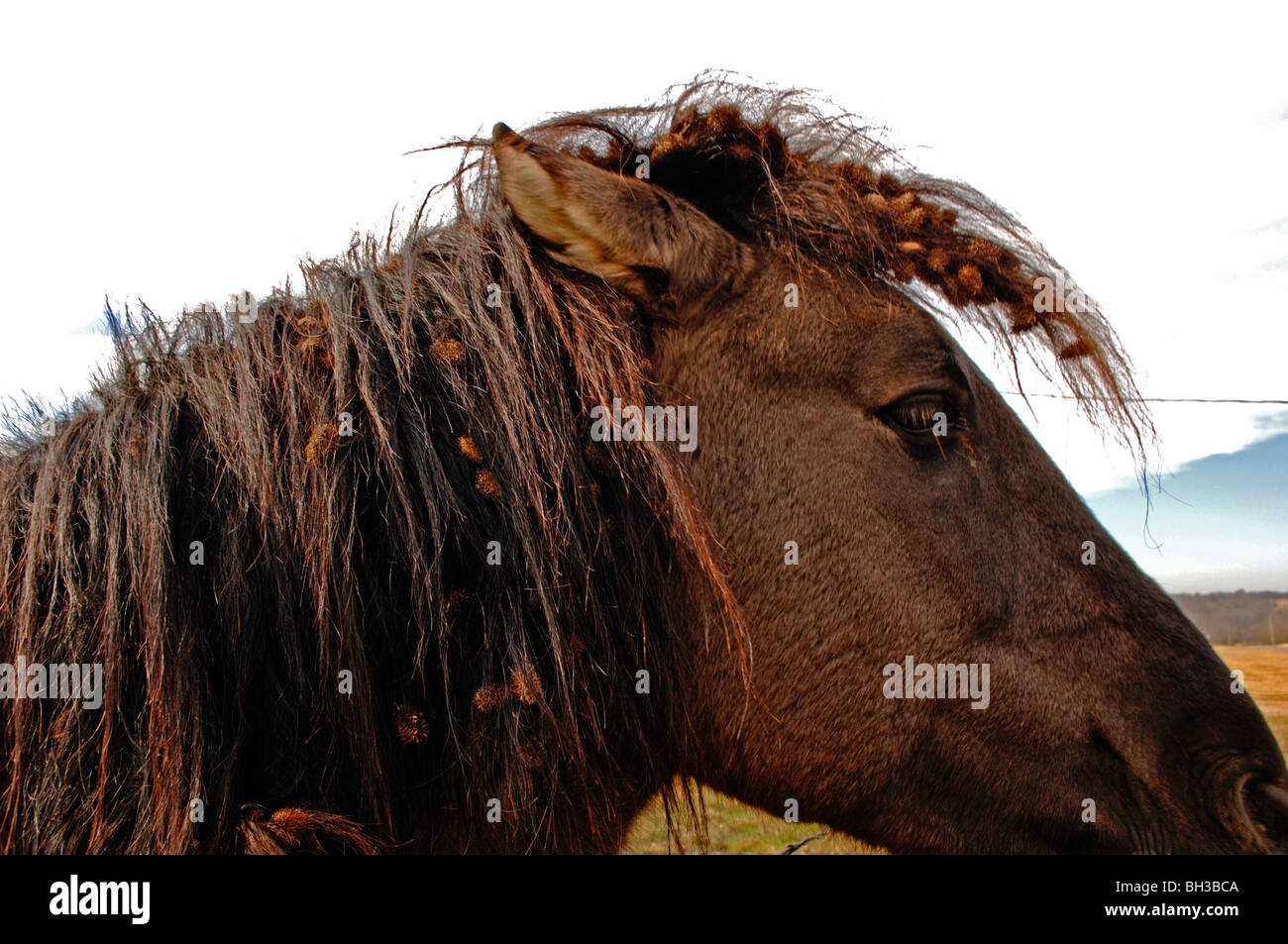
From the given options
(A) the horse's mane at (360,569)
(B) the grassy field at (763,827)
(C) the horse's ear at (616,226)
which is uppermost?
(C) the horse's ear at (616,226)

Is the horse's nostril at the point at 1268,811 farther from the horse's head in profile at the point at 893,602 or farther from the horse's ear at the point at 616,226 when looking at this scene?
the horse's ear at the point at 616,226

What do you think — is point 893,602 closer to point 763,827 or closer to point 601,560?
point 601,560

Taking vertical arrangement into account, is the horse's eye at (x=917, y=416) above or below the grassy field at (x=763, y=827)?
above

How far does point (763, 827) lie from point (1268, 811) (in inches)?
75.6

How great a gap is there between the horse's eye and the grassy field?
1.16 meters

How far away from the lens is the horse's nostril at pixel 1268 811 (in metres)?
2.02

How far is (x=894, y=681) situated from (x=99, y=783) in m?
1.89

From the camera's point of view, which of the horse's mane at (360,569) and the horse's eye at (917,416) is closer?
the horse's mane at (360,569)

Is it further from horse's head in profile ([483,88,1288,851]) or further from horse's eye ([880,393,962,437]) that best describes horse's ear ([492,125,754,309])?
horse's eye ([880,393,962,437])

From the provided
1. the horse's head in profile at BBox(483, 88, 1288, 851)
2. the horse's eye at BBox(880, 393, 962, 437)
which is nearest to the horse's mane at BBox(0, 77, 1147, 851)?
the horse's head in profile at BBox(483, 88, 1288, 851)

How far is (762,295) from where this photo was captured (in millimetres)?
2215

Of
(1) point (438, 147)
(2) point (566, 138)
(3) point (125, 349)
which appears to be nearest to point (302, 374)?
(3) point (125, 349)

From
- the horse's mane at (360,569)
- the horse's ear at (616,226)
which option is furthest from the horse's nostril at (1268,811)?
the horse's ear at (616,226)

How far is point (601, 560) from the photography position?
1938mm
